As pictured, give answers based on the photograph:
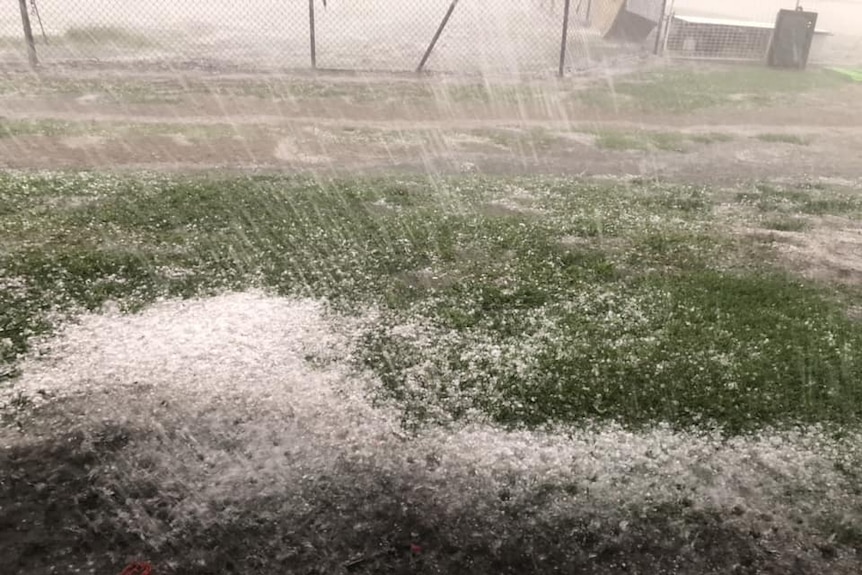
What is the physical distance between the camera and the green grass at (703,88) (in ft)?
38.3

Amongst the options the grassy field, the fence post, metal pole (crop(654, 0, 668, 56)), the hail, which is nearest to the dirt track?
the grassy field

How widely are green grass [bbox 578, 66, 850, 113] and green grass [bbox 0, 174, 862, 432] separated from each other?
5.35 metres

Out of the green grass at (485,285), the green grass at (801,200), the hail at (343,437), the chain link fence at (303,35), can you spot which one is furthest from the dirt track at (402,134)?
the hail at (343,437)

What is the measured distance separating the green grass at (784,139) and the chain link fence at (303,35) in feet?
16.0

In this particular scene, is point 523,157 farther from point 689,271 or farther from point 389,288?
point 389,288

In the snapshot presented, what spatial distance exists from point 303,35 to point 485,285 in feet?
45.2

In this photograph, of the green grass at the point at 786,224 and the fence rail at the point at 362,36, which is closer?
the green grass at the point at 786,224

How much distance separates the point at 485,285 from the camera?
16.4ft

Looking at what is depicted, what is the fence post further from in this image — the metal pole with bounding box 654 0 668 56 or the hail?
the metal pole with bounding box 654 0 668 56

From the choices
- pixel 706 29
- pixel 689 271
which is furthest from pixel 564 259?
pixel 706 29

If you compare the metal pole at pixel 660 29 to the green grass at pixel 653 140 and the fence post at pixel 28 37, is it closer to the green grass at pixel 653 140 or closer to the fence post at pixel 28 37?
the green grass at pixel 653 140

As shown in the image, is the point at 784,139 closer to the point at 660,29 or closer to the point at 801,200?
the point at 801,200

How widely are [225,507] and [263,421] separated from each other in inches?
24.4

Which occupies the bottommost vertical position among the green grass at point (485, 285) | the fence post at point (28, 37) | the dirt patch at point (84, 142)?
the green grass at point (485, 285)
